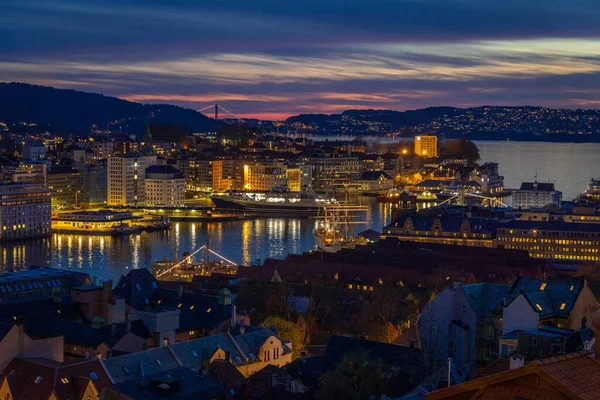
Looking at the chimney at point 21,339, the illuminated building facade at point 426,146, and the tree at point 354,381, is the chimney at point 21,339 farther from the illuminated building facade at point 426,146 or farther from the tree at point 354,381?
the illuminated building facade at point 426,146

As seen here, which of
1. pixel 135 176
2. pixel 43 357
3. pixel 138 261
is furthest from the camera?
pixel 135 176

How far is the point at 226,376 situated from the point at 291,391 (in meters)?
0.57

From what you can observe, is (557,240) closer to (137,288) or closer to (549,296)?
(137,288)

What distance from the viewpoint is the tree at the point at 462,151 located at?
200 feet

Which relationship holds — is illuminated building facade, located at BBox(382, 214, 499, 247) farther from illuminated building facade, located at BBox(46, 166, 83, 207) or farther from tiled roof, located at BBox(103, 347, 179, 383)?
illuminated building facade, located at BBox(46, 166, 83, 207)

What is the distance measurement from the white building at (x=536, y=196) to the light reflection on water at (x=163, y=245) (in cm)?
496

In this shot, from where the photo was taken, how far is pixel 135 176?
124ft

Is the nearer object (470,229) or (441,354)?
(441,354)

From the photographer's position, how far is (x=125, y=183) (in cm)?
3728

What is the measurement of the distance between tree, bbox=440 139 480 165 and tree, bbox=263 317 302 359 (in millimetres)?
50681

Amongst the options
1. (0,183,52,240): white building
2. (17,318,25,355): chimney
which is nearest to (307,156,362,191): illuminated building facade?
(0,183,52,240): white building

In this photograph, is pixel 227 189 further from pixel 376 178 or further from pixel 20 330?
pixel 20 330

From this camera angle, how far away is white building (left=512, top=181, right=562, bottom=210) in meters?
32.5

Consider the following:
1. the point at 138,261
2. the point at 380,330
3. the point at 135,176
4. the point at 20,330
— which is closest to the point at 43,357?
the point at 20,330
